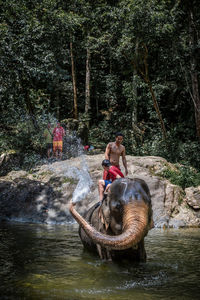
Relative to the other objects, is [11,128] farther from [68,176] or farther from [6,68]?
[68,176]

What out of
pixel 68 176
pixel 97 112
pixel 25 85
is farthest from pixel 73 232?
pixel 97 112

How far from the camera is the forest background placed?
14070mm

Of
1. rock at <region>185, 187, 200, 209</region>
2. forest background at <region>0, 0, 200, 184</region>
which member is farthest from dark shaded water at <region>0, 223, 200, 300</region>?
forest background at <region>0, 0, 200, 184</region>

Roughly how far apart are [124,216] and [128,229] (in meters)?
0.51

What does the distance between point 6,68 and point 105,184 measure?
28.9ft

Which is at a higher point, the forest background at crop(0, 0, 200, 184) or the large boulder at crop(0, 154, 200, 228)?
the forest background at crop(0, 0, 200, 184)

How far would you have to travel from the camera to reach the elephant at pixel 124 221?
3805 millimetres

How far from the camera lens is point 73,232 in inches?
347

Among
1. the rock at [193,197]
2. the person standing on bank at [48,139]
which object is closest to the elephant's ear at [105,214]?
the rock at [193,197]

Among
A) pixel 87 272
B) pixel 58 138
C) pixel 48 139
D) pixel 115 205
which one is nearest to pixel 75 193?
pixel 58 138

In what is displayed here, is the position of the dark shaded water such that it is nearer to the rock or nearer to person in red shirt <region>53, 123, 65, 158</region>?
the rock

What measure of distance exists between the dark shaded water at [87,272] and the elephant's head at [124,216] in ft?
2.05

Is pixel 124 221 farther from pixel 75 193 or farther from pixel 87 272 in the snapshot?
pixel 75 193

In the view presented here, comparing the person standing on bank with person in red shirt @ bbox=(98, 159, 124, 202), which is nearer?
person in red shirt @ bbox=(98, 159, 124, 202)
